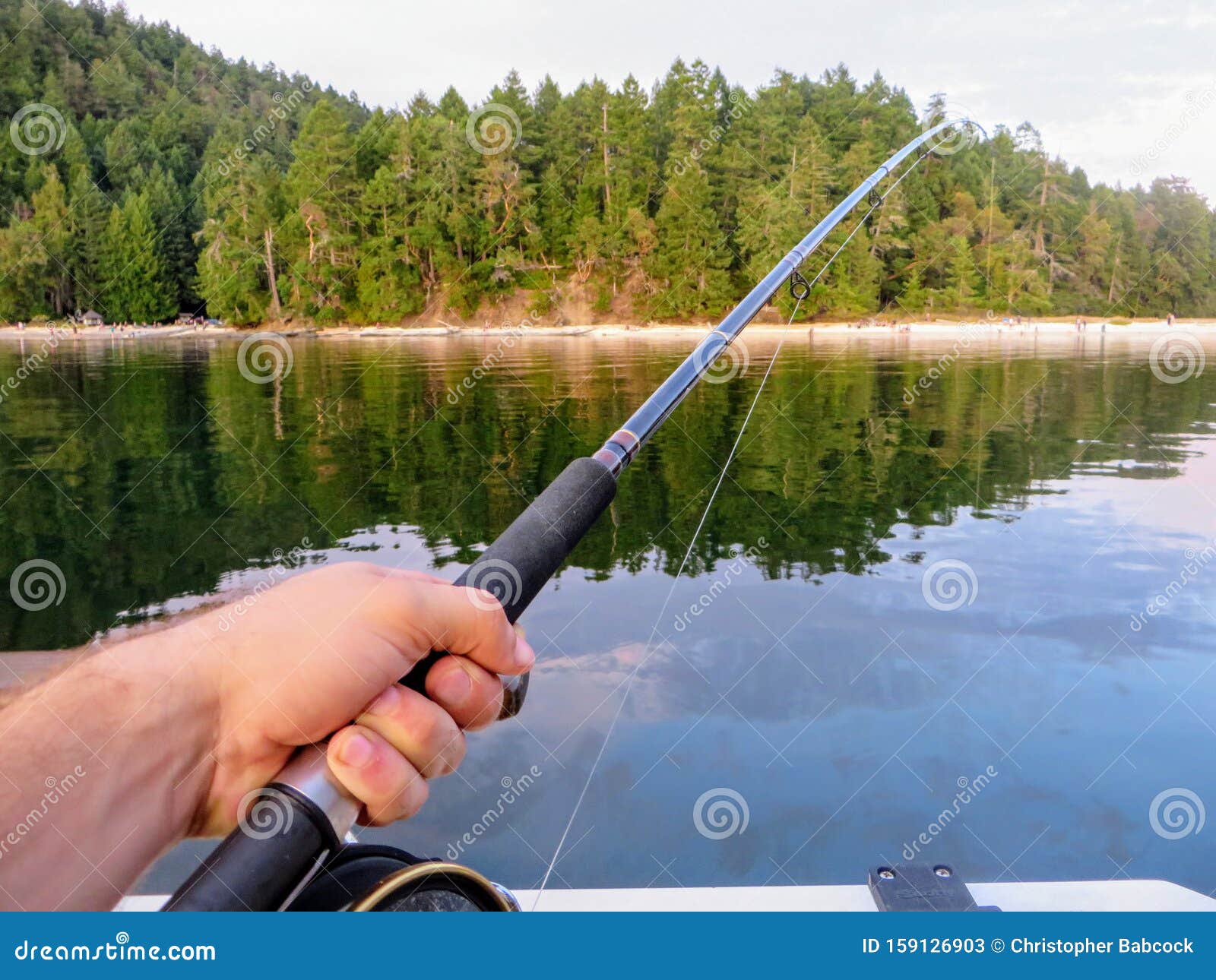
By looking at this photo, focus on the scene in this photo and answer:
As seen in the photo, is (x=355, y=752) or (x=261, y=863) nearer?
(x=261, y=863)

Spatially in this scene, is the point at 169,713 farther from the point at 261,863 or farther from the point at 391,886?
the point at 391,886

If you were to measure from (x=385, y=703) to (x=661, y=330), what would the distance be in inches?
2017

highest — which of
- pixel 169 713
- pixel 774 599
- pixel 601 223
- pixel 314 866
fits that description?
pixel 601 223

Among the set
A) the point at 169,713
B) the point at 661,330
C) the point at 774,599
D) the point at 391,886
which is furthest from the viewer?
the point at 661,330

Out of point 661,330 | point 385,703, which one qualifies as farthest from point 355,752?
point 661,330

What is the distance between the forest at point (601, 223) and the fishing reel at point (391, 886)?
4817 centimetres

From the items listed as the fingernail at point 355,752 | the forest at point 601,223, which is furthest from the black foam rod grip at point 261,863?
the forest at point 601,223

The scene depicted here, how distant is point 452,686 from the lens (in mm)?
1448

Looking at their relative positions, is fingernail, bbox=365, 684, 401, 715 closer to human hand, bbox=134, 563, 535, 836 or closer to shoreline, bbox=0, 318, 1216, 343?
human hand, bbox=134, 563, 535, 836

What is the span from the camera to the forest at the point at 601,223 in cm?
5353

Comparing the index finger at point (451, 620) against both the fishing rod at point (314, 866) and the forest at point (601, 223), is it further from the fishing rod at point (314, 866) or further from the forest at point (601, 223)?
the forest at point (601, 223)

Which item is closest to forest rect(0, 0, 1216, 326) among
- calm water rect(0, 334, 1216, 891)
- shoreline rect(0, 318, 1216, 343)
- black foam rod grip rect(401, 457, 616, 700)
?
shoreline rect(0, 318, 1216, 343)

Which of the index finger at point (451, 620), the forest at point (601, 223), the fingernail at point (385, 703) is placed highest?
the forest at point (601, 223)

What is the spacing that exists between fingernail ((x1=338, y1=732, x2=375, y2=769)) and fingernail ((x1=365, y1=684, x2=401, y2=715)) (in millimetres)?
78
